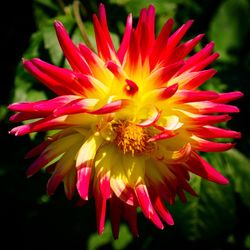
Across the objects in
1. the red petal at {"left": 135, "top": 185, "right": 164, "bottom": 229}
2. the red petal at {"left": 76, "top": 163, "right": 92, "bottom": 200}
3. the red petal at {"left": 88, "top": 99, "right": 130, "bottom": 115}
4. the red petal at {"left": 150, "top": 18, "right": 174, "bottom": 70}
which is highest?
the red petal at {"left": 150, "top": 18, "right": 174, "bottom": 70}

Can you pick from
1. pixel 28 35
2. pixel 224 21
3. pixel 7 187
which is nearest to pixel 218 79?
pixel 224 21

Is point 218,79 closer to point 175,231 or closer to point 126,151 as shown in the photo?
point 175,231

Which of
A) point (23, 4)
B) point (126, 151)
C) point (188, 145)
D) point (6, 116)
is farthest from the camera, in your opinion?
point (23, 4)

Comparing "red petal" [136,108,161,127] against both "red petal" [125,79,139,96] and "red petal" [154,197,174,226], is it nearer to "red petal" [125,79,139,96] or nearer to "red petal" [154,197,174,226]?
"red petal" [125,79,139,96]

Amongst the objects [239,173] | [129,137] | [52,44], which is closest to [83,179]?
[129,137]

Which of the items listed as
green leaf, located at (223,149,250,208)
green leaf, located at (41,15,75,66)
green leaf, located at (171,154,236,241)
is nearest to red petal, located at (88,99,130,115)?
green leaf, located at (41,15,75,66)

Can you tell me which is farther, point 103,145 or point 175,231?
point 175,231

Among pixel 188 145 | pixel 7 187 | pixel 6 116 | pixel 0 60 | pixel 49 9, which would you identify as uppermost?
pixel 49 9

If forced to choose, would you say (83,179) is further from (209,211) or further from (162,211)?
(209,211)
